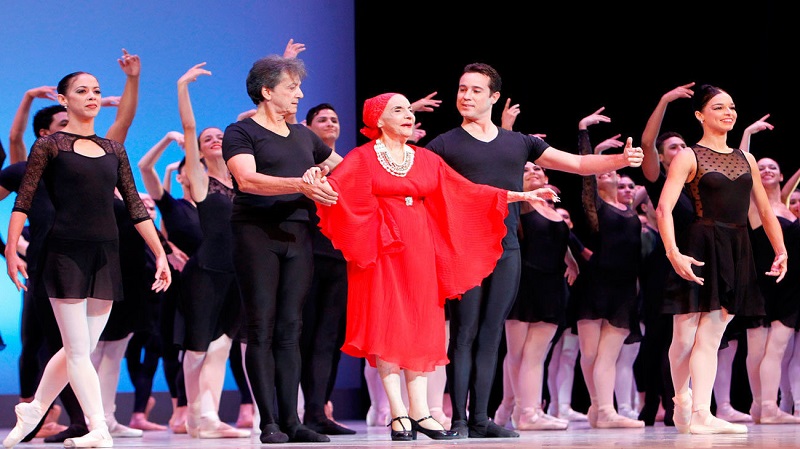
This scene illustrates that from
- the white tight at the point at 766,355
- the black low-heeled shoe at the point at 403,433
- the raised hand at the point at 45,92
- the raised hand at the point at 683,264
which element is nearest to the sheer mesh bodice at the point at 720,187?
the raised hand at the point at 683,264

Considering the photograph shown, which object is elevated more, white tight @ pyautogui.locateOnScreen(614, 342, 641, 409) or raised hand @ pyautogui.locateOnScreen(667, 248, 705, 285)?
raised hand @ pyautogui.locateOnScreen(667, 248, 705, 285)

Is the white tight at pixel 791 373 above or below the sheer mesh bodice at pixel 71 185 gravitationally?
below

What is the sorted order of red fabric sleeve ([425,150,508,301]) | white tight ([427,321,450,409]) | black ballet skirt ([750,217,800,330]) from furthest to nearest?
1. black ballet skirt ([750,217,800,330])
2. white tight ([427,321,450,409])
3. red fabric sleeve ([425,150,508,301])

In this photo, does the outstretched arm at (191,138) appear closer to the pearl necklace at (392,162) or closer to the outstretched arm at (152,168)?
the outstretched arm at (152,168)

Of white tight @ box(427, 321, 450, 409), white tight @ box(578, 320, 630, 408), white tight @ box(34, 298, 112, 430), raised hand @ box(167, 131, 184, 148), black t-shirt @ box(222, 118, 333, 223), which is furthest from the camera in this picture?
white tight @ box(578, 320, 630, 408)

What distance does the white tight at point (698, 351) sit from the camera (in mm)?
5047

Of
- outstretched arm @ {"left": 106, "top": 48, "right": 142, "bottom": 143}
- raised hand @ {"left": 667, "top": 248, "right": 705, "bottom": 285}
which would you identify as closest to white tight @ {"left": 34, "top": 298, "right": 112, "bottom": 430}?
outstretched arm @ {"left": 106, "top": 48, "right": 142, "bottom": 143}

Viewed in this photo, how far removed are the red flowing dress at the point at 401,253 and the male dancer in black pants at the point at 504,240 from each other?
13 cm

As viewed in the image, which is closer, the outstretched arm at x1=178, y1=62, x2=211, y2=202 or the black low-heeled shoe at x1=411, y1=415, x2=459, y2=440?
the black low-heeled shoe at x1=411, y1=415, x2=459, y2=440

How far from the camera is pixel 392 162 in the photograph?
187 inches

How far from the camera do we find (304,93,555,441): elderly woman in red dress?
15.3 feet

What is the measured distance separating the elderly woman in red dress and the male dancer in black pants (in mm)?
135

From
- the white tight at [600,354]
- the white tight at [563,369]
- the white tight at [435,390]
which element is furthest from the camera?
the white tight at [563,369]

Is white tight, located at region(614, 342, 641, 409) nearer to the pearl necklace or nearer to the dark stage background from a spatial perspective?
the dark stage background
